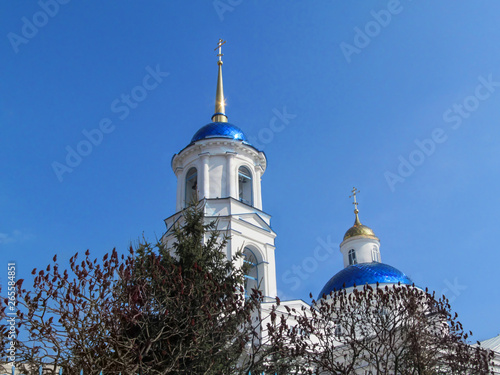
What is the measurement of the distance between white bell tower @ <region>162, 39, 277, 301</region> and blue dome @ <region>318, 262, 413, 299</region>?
7.70m

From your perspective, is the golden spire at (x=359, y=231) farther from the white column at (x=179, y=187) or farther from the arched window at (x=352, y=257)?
the white column at (x=179, y=187)

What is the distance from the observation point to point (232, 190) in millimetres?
19844

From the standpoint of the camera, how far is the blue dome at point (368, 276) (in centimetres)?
2598

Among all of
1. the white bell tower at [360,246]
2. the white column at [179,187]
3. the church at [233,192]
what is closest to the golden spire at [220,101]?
the church at [233,192]

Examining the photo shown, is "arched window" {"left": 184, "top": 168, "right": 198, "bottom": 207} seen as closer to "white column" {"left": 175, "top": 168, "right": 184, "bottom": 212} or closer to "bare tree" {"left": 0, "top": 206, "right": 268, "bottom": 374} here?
"white column" {"left": 175, "top": 168, "right": 184, "bottom": 212}

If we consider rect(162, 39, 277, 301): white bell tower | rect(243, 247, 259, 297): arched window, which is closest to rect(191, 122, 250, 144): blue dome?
rect(162, 39, 277, 301): white bell tower

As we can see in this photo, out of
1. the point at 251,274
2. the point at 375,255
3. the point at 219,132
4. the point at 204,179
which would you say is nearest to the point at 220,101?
the point at 219,132

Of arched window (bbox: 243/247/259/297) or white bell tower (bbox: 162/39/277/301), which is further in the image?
white bell tower (bbox: 162/39/277/301)

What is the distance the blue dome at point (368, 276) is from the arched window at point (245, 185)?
7695 millimetres

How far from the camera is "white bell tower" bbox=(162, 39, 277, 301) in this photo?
1905 cm

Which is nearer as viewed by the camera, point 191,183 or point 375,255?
point 191,183

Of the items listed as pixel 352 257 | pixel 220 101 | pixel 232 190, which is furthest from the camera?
pixel 352 257

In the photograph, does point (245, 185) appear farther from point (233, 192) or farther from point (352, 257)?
point (352, 257)

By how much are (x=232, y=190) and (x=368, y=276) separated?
32.7ft
